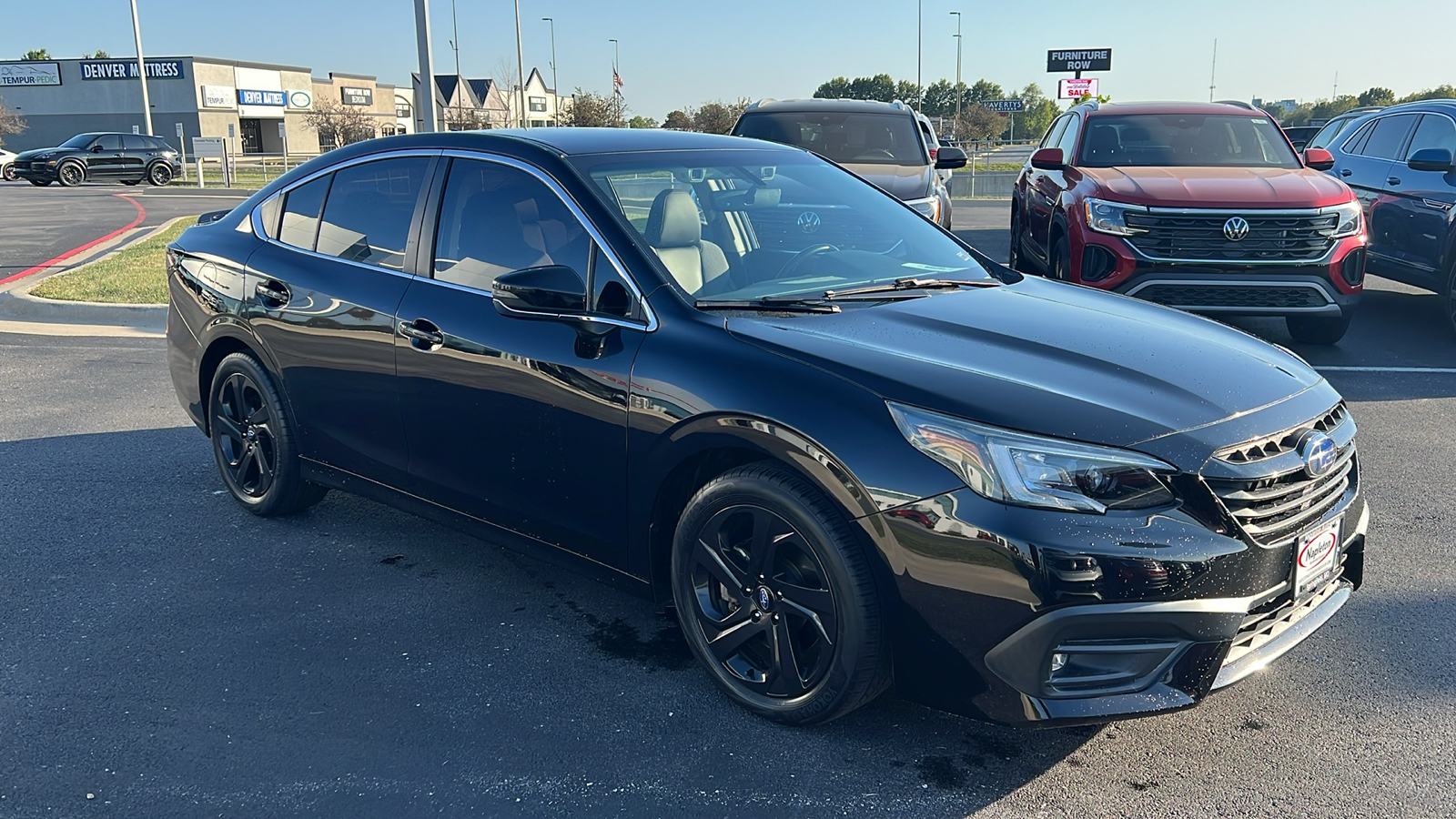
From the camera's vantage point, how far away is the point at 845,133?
11.5 meters

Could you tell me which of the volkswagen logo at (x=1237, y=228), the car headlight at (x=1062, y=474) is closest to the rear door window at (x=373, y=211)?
the car headlight at (x=1062, y=474)

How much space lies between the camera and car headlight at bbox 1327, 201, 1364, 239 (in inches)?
309

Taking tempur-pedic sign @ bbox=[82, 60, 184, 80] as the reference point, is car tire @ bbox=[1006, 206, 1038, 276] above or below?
below

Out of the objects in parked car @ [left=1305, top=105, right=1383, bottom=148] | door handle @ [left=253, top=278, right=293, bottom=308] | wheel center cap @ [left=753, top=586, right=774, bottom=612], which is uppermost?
parked car @ [left=1305, top=105, right=1383, bottom=148]

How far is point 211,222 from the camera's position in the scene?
17.3ft

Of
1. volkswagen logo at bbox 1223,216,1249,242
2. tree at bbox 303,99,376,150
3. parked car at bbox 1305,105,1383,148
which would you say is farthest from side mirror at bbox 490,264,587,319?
tree at bbox 303,99,376,150

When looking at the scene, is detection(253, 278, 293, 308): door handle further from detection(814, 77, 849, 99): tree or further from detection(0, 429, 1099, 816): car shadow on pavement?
detection(814, 77, 849, 99): tree

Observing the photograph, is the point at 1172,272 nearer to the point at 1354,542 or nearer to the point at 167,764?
the point at 1354,542

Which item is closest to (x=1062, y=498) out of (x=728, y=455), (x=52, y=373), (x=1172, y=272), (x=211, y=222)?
(x=728, y=455)

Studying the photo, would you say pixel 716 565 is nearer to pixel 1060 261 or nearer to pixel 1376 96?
pixel 1060 261

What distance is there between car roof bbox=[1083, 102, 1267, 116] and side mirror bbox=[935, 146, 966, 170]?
1438mm

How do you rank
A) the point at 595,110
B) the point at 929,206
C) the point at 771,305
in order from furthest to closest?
1. the point at 595,110
2. the point at 929,206
3. the point at 771,305

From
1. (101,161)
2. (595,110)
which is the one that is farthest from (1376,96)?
(101,161)

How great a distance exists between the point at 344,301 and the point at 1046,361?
2.61 metres
